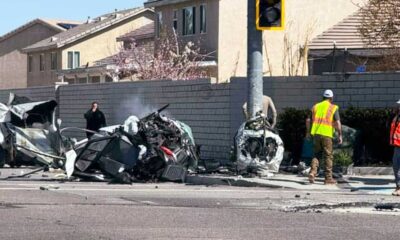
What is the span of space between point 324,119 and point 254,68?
2727 millimetres

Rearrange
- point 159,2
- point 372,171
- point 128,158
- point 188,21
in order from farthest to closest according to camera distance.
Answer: point 159,2, point 188,21, point 372,171, point 128,158

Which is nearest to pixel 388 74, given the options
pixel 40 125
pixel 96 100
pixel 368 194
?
pixel 368 194

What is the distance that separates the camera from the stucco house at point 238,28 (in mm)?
40469

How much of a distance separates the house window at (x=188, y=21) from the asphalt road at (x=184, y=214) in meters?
25.9

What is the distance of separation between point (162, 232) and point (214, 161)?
11868 mm

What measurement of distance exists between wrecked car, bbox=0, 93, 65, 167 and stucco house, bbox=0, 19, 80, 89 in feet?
146

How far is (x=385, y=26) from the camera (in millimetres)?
24625

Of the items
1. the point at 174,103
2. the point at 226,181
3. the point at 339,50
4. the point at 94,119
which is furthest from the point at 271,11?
the point at 339,50

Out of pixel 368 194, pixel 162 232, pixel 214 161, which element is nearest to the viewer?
pixel 162 232

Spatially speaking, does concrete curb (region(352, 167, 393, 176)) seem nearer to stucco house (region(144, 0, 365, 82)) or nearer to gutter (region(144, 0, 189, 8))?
stucco house (region(144, 0, 365, 82))

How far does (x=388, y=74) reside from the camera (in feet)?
67.1

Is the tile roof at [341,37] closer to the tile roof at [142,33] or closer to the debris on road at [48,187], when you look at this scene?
the tile roof at [142,33]

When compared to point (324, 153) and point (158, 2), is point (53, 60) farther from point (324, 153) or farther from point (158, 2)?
point (324, 153)

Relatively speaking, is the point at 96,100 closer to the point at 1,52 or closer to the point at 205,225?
the point at 205,225
